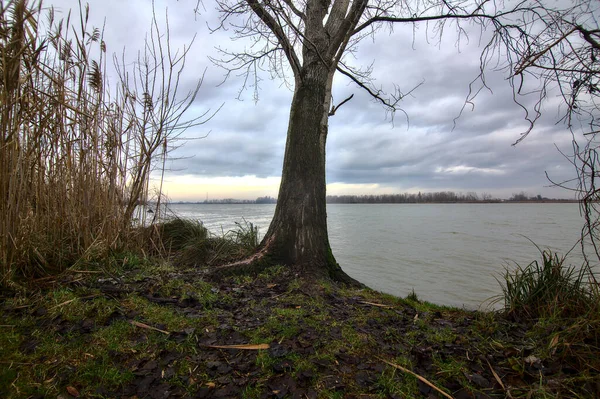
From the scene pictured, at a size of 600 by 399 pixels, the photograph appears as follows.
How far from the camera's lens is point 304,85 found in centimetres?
445

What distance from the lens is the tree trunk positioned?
4.21 m

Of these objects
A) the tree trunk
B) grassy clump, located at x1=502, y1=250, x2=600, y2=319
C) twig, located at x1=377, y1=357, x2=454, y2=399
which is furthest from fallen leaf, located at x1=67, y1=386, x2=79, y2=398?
grassy clump, located at x1=502, y1=250, x2=600, y2=319

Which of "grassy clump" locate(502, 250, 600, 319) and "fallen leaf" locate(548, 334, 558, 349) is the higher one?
"grassy clump" locate(502, 250, 600, 319)

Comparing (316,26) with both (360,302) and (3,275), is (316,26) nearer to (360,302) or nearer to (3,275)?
(360,302)

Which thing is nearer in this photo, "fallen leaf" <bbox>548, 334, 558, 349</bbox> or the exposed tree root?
"fallen leaf" <bbox>548, 334, 558, 349</bbox>

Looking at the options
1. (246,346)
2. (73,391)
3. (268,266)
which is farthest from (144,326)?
(268,266)

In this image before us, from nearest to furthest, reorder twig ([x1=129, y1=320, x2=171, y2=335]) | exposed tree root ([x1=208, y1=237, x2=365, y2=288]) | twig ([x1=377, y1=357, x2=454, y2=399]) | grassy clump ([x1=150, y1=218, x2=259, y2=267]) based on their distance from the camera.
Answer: twig ([x1=377, y1=357, x2=454, y2=399]) < twig ([x1=129, y1=320, x2=171, y2=335]) < exposed tree root ([x1=208, y1=237, x2=365, y2=288]) < grassy clump ([x1=150, y1=218, x2=259, y2=267])

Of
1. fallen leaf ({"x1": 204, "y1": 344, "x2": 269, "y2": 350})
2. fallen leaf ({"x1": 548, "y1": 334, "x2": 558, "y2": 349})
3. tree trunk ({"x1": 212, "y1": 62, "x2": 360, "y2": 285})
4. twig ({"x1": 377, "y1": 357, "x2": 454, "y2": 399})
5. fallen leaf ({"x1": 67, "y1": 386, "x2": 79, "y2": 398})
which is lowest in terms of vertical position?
twig ({"x1": 377, "y1": 357, "x2": 454, "y2": 399})

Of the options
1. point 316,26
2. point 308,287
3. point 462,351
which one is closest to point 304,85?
point 316,26

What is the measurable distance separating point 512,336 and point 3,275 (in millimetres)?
4370

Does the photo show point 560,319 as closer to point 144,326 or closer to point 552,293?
point 552,293

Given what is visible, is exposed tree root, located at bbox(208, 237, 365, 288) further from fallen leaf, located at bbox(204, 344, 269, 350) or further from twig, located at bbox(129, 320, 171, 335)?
fallen leaf, located at bbox(204, 344, 269, 350)

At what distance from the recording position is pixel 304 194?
433cm

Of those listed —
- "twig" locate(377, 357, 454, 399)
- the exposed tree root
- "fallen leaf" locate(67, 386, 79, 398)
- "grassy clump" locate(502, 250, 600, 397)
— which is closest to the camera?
"fallen leaf" locate(67, 386, 79, 398)
